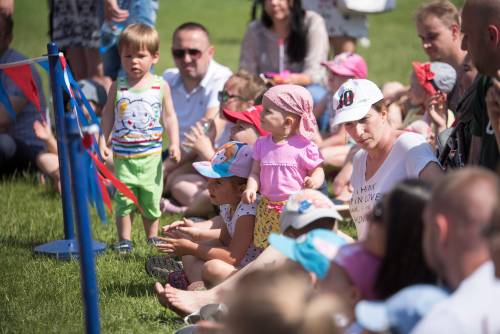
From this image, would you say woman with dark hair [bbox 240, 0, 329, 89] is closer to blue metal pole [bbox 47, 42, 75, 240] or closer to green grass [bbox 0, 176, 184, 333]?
green grass [bbox 0, 176, 184, 333]

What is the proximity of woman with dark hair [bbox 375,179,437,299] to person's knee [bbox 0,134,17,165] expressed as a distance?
5.49 m

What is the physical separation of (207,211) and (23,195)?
1639 mm

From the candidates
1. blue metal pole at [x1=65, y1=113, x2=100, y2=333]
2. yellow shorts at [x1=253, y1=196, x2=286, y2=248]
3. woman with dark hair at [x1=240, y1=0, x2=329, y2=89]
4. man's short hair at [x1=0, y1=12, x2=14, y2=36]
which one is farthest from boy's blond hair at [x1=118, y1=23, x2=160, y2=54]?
blue metal pole at [x1=65, y1=113, x2=100, y2=333]

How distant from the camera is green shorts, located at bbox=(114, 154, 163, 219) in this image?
19.9ft

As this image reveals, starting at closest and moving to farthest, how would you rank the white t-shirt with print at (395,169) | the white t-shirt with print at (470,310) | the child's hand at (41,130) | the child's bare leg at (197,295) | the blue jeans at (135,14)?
the white t-shirt with print at (470,310)
the child's bare leg at (197,295)
the white t-shirt with print at (395,169)
the child's hand at (41,130)
the blue jeans at (135,14)

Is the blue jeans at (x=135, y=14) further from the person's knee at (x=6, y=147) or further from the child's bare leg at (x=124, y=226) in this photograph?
the child's bare leg at (x=124, y=226)

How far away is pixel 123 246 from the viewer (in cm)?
597

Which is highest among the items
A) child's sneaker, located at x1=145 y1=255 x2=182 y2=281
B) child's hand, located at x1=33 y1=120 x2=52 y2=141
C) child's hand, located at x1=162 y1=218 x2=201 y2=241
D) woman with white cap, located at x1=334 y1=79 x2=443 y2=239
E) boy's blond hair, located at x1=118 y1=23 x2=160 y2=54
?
boy's blond hair, located at x1=118 y1=23 x2=160 y2=54

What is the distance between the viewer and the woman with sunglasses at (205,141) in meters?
6.57

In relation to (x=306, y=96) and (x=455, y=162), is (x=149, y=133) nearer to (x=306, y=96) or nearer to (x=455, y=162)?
(x=306, y=96)

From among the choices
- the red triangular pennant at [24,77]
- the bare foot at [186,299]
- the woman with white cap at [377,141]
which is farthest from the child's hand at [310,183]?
the red triangular pennant at [24,77]

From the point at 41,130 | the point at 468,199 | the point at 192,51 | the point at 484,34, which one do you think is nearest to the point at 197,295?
the point at 484,34

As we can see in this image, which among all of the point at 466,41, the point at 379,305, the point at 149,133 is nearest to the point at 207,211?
the point at 149,133

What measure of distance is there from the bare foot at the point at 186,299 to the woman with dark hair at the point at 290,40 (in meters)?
3.97
